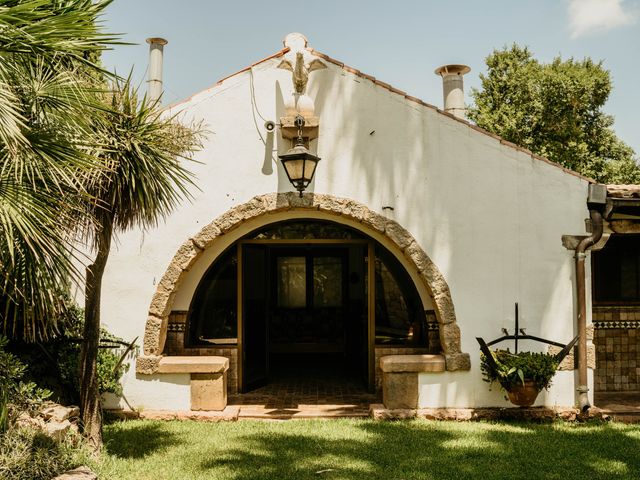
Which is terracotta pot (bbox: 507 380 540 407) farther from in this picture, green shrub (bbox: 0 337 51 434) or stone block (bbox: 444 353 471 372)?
green shrub (bbox: 0 337 51 434)

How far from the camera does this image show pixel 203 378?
6.75 m

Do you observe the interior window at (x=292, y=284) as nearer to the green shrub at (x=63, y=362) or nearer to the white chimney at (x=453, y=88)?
the white chimney at (x=453, y=88)

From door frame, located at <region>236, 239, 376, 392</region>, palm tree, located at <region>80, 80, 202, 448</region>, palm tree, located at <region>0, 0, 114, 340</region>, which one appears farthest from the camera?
door frame, located at <region>236, 239, 376, 392</region>

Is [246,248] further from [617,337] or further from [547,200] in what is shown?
[617,337]

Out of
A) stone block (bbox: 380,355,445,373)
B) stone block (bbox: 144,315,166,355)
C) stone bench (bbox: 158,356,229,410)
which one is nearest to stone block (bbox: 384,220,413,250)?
stone block (bbox: 380,355,445,373)

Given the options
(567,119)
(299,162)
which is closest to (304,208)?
(299,162)

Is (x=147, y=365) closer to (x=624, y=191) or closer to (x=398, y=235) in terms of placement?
(x=398, y=235)

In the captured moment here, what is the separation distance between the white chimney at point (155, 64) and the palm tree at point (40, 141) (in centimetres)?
504

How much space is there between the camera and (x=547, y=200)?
6871 millimetres

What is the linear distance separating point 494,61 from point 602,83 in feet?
13.9

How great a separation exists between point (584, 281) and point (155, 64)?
7492mm

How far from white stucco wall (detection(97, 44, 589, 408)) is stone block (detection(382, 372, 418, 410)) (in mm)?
786

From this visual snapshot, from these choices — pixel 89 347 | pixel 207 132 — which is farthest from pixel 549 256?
pixel 89 347

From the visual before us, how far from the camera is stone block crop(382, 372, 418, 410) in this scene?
674cm
